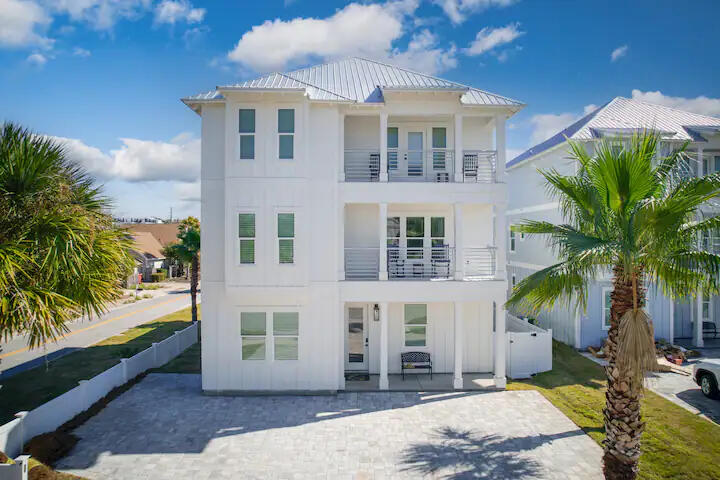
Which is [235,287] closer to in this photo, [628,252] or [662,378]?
[628,252]

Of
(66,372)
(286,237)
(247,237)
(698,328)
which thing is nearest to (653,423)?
(698,328)

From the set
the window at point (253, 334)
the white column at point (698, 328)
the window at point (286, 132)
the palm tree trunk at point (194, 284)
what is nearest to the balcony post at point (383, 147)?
the window at point (286, 132)

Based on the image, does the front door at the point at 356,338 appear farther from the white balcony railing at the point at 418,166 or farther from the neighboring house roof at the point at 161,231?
the neighboring house roof at the point at 161,231

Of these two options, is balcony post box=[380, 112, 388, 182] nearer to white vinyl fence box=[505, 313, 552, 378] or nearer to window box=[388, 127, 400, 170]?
window box=[388, 127, 400, 170]

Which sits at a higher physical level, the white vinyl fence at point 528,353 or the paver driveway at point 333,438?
the white vinyl fence at point 528,353

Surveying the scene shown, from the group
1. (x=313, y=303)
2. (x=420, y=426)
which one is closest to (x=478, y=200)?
(x=313, y=303)

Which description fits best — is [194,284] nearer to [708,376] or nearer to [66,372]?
[66,372]
